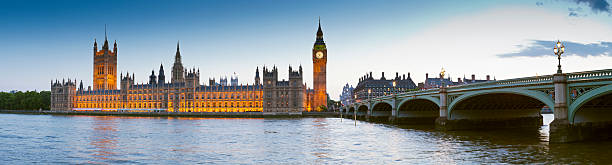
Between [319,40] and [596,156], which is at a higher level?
[319,40]

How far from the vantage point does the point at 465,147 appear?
33156 mm

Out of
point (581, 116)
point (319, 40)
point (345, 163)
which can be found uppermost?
point (319, 40)

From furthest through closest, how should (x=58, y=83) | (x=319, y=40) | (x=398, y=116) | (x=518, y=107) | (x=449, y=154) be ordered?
(x=58, y=83) < (x=319, y=40) < (x=398, y=116) < (x=518, y=107) < (x=449, y=154)

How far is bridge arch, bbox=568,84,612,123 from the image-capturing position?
90.8 ft

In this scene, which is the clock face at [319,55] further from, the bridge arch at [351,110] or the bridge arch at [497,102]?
the bridge arch at [497,102]

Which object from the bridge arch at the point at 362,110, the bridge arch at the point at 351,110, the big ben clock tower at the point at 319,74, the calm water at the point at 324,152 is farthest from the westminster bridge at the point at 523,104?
the big ben clock tower at the point at 319,74

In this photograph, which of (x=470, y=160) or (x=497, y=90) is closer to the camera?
(x=470, y=160)

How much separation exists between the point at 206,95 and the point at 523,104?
12133cm

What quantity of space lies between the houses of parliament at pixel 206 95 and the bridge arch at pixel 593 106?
112 m

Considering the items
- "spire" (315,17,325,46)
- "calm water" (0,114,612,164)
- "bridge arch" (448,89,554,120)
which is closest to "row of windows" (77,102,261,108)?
"spire" (315,17,325,46)

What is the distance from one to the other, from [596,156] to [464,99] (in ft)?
56.7

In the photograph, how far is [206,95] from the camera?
156750mm

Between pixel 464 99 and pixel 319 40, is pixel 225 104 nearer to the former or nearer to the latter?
pixel 319 40

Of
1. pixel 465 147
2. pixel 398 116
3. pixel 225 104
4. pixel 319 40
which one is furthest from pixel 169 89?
pixel 465 147
